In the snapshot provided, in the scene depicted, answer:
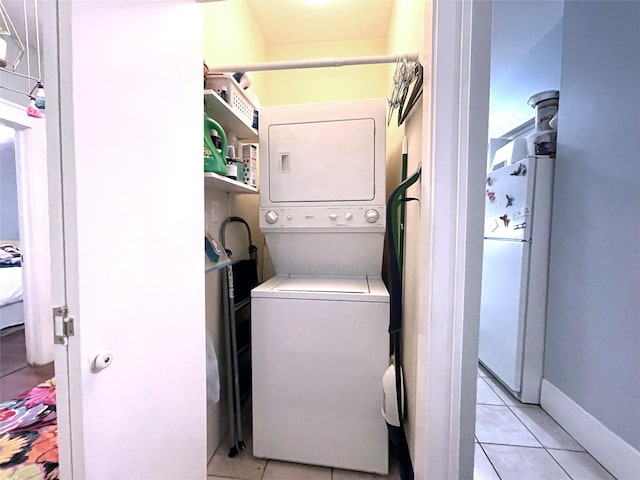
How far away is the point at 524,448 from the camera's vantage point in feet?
5.96

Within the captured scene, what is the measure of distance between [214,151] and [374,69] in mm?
2084

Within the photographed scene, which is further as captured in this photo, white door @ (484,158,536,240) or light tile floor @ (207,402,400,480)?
white door @ (484,158,536,240)

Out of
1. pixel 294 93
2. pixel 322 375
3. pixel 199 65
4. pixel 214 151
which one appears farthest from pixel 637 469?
pixel 294 93

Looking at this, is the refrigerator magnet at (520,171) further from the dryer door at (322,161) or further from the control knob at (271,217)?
the control knob at (271,217)

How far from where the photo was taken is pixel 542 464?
66.7 inches

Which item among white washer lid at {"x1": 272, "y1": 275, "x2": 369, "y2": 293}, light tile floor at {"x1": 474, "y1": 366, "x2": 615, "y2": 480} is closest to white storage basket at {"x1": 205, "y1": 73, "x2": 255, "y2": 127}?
white washer lid at {"x1": 272, "y1": 275, "x2": 369, "y2": 293}

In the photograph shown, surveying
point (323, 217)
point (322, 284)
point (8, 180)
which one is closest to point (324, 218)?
point (323, 217)

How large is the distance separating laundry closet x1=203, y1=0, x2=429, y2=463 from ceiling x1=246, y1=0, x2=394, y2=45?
0.01m

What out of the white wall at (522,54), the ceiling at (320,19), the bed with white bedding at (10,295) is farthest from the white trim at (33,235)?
the white wall at (522,54)

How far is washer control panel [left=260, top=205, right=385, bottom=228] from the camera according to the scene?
1837 millimetres

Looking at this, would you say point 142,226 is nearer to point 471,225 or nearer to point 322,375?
point 471,225

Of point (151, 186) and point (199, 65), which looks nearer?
point (151, 186)

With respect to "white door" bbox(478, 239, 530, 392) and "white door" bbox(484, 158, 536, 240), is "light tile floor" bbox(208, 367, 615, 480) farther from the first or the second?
"white door" bbox(484, 158, 536, 240)

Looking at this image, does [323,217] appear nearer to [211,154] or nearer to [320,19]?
[211,154]
